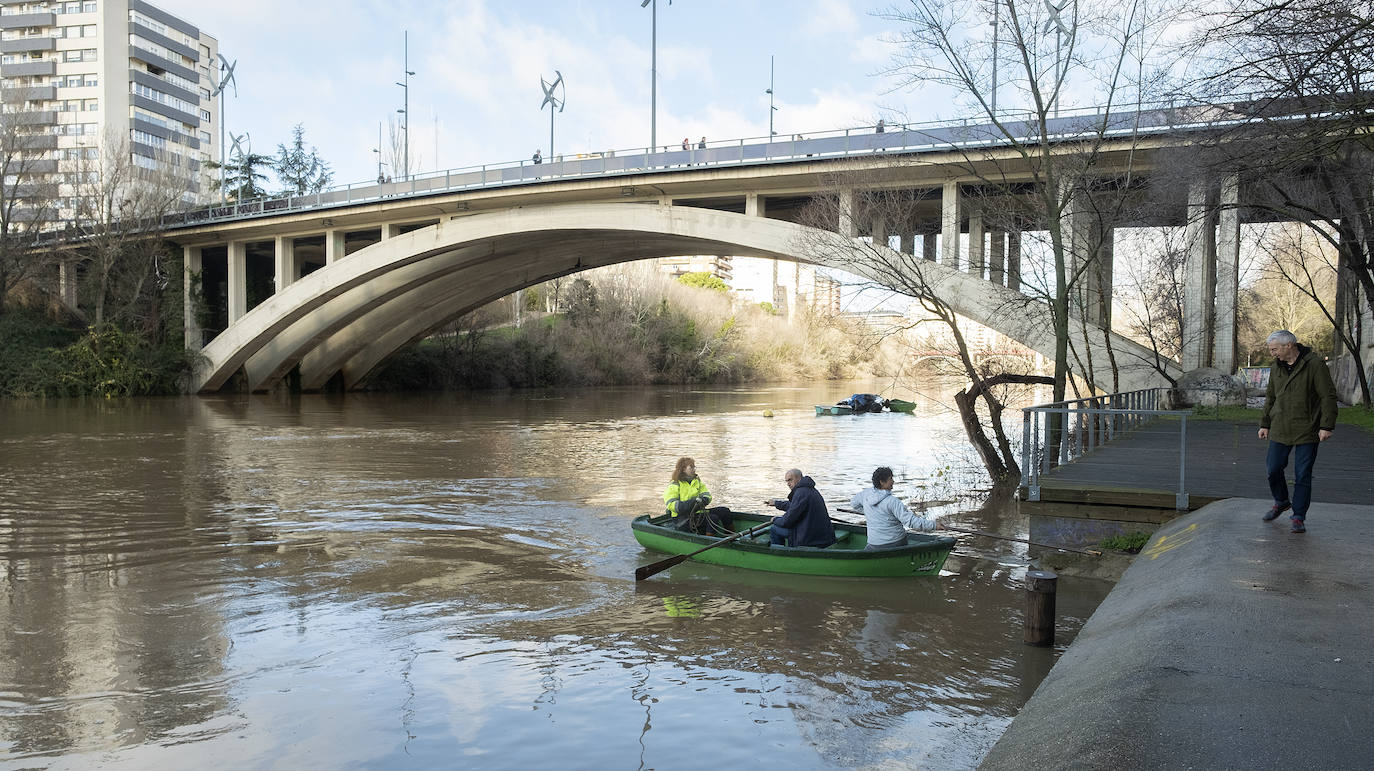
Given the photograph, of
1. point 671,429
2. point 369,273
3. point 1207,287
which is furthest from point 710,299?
point 1207,287

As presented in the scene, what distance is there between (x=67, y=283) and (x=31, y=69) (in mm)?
47508

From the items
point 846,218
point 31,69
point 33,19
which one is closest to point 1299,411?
point 846,218

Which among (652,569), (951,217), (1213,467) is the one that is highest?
(951,217)

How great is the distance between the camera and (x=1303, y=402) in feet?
22.4

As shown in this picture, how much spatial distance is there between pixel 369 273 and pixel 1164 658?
108 ft

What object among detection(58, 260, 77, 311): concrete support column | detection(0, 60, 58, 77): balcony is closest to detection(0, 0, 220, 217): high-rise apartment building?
detection(0, 60, 58, 77): balcony

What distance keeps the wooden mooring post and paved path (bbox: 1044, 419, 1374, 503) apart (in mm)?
2832

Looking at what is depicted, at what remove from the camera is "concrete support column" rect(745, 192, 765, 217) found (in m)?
27.1

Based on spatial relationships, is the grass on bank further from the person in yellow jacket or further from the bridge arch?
the person in yellow jacket

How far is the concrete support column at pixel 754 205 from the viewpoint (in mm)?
27141

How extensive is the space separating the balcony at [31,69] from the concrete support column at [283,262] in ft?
181

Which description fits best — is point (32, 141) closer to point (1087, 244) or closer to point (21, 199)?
point (21, 199)

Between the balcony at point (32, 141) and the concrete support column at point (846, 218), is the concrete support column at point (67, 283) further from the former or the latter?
the concrete support column at point (846, 218)

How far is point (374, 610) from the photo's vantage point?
8133 mm
